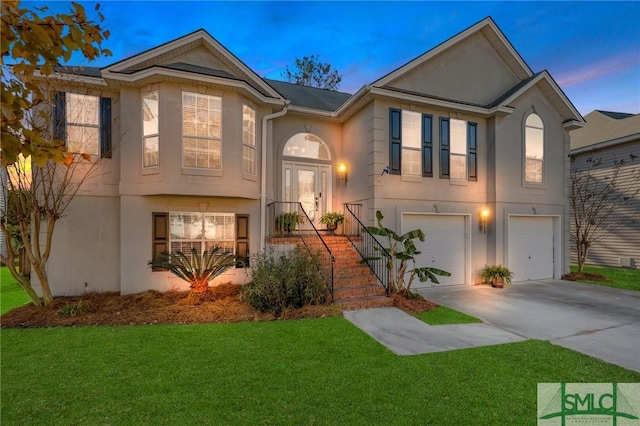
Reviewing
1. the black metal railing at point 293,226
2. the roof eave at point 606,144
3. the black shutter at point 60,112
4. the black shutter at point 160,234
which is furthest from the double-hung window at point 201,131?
the roof eave at point 606,144

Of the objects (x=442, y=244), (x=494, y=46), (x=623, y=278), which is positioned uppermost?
(x=494, y=46)

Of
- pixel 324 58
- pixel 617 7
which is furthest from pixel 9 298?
pixel 324 58

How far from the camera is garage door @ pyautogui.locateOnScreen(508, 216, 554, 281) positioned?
1024 centimetres

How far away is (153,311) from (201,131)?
178 inches

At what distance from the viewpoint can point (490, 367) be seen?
4.01 m

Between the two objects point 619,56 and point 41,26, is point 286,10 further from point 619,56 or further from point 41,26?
point 619,56

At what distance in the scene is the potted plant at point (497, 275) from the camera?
9.33m

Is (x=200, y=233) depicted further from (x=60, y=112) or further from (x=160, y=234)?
(x=60, y=112)

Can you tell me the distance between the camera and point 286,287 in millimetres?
6516

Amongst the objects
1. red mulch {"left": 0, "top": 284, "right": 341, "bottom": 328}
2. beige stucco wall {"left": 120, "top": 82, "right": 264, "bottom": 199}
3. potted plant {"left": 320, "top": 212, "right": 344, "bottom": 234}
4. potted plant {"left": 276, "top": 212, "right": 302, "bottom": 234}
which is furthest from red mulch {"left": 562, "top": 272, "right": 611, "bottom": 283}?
beige stucco wall {"left": 120, "top": 82, "right": 264, "bottom": 199}

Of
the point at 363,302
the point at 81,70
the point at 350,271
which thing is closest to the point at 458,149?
the point at 350,271

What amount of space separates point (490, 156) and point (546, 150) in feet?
8.66

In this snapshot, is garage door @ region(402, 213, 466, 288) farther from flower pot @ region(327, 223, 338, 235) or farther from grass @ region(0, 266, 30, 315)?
grass @ region(0, 266, 30, 315)

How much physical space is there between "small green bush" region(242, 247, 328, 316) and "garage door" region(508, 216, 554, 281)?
290 inches
